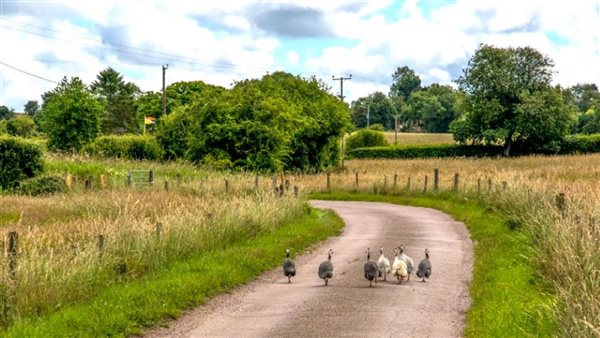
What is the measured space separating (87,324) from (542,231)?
10461 mm

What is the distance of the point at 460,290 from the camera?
1480 cm

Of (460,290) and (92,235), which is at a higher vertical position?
(92,235)

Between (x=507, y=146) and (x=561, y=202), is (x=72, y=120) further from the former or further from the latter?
(x=561, y=202)

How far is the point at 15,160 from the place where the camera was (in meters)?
37.1

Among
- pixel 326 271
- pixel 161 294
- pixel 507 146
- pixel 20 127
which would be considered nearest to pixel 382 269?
pixel 326 271

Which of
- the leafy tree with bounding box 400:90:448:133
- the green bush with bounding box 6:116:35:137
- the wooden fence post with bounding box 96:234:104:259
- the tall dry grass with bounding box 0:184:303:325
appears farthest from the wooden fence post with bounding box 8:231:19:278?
the leafy tree with bounding box 400:90:448:133

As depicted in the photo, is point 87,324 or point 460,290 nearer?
point 87,324

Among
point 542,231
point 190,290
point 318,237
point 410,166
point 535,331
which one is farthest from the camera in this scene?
point 410,166

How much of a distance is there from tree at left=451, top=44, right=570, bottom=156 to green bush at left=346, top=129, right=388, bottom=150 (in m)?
13.4

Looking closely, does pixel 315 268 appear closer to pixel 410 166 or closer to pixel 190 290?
pixel 190 290

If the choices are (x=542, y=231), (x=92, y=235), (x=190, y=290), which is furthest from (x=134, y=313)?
(x=542, y=231)

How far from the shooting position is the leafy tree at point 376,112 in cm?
16630

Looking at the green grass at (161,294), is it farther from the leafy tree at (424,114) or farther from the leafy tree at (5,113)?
the leafy tree at (5,113)

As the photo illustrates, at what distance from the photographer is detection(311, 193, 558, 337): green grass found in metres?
10.7
